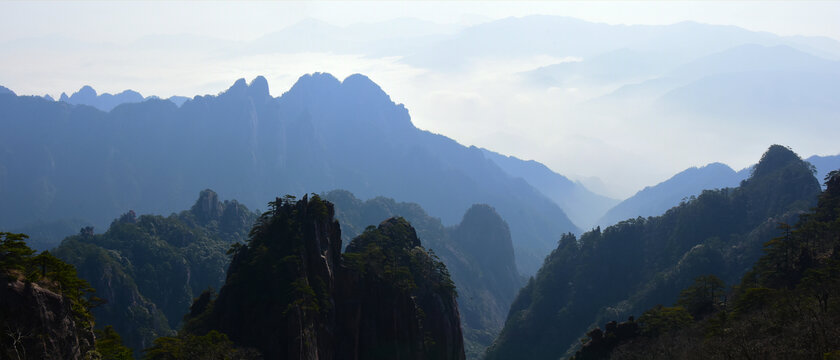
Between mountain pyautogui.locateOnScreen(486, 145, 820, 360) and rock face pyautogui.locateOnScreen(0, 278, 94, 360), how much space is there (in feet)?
342

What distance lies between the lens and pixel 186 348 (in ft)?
162

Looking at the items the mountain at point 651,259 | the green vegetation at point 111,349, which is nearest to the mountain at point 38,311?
the green vegetation at point 111,349

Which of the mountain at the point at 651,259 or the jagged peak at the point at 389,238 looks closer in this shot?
the jagged peak at the point at 389,238

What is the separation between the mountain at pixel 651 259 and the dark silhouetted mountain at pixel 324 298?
53.4 metres

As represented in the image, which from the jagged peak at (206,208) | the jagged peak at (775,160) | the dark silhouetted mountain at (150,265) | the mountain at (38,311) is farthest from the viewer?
the jagged peak at (206,208)

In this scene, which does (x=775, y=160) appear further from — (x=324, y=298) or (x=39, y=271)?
(x=39, y=271)

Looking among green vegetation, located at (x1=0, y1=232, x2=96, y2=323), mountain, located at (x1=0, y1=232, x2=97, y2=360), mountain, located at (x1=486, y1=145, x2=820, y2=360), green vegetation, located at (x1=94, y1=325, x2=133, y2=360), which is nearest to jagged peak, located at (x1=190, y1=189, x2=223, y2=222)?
mountain, located at (x1=486, y1=145, x2=820, y2=360)

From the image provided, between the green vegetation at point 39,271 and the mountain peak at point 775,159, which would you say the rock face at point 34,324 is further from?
the mountain peak at point 775,159

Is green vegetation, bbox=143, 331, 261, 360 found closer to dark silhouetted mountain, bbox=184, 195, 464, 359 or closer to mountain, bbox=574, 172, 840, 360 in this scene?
dark silhouetted mountain, bbox=184, 195, 464, 359

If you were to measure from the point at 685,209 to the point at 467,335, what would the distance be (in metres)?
74.5

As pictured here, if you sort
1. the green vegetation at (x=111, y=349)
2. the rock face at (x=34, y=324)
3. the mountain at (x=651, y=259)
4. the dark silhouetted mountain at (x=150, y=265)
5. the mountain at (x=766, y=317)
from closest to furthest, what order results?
the rock face at (x=34, y=324)
the mountain at (x=766, y=317)
the green vegetation at (x=111, y=349)
the dark silhouetted mountain at (x=150, y=265)
the mountain at (x=651, y=259)

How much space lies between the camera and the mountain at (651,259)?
125 metres

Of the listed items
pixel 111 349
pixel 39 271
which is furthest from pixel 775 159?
pixel 39 271

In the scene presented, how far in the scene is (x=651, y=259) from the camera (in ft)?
480
